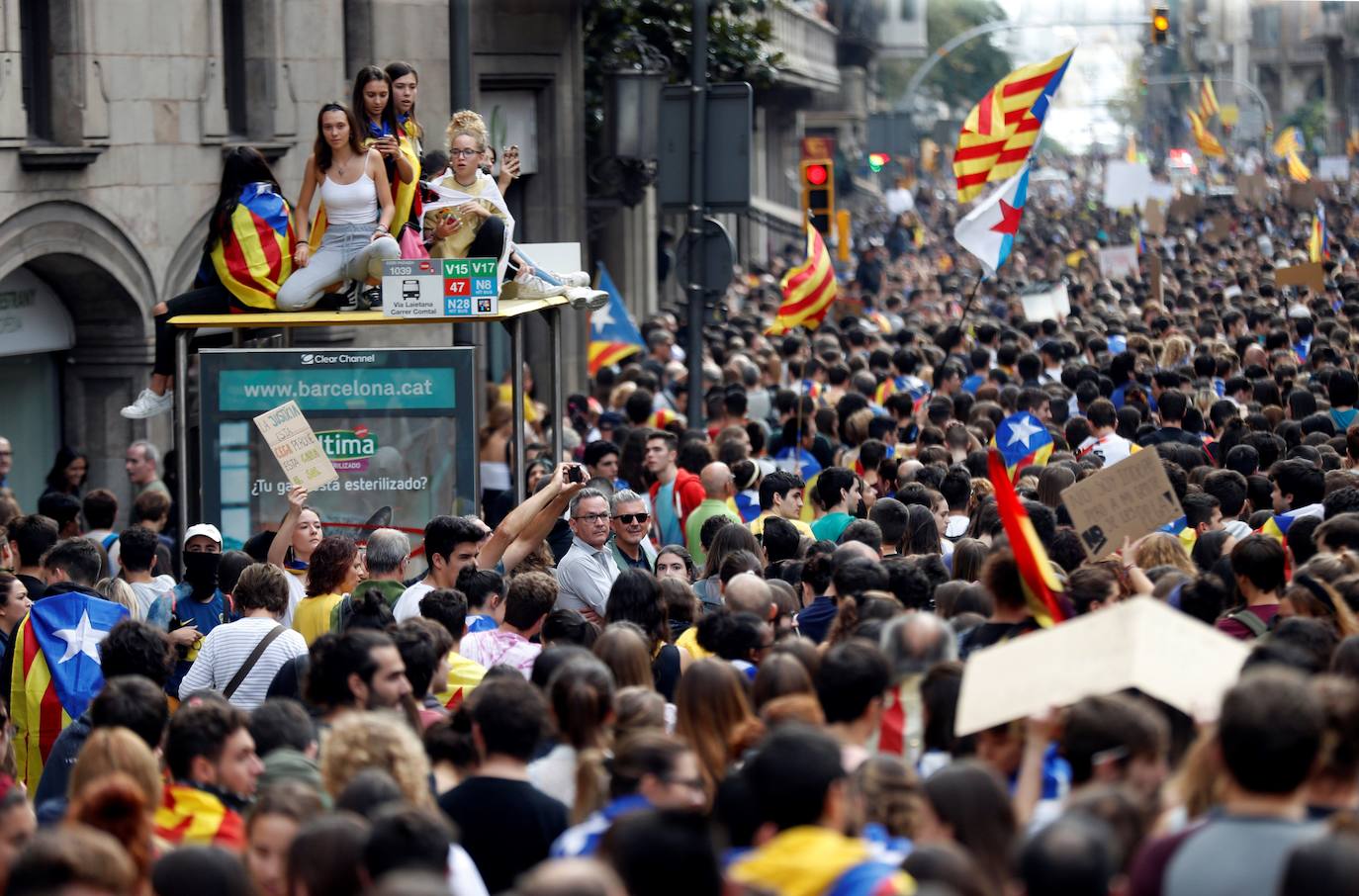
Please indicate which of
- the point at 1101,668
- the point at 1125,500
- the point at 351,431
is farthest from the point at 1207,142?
the point at 1101,668

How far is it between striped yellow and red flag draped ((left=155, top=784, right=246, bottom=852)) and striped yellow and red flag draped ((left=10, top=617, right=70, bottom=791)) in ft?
8.24

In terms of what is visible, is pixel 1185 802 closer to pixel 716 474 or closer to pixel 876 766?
pixel 876 766

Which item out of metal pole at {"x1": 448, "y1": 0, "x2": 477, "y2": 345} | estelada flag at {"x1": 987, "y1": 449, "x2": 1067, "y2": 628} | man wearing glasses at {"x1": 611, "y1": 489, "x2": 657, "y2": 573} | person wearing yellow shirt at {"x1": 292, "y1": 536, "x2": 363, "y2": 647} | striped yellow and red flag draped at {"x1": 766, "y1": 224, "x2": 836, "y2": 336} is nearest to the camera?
estelada flag at {"x1": 987, "y1": 449, "x2": 1067, "y2": 628}

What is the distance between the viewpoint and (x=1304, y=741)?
449cm

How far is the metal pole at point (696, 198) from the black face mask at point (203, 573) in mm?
7423

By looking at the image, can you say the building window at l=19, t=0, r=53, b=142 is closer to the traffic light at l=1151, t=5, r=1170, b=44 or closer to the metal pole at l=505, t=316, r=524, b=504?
the metal pole at l=505, t=316, r=524, b=504

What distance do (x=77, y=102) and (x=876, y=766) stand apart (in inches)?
449

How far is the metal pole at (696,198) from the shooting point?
15773 millimetres

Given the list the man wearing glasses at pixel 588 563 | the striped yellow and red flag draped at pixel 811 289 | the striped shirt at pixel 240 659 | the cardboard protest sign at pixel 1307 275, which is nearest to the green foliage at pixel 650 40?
the cardboard protest sign at pixel 1307 275

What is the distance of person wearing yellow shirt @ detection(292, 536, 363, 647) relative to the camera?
859cm

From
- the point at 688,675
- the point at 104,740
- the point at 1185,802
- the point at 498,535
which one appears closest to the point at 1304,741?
the point at 1185,802

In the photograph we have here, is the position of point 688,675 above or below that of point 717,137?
below

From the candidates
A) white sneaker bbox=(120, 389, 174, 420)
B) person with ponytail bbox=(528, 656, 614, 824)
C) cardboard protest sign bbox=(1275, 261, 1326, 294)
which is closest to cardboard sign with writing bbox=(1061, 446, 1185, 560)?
person with ponytail bbox=(528, 656, 614, 824)

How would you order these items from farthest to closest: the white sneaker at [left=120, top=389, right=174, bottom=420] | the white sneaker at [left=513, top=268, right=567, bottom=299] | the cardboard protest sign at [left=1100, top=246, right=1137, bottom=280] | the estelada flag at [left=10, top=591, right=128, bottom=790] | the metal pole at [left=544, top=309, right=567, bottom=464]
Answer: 1. the cardboard protest sign at [left=1100, top=246, right=1137, bottom=280]
2. the metal pole at [left=544, top=309, right=567, bottom=464]
3. the white sneaker at [left=513, top=268, right=567, bottom=299]
4. the white sneaker at [left=120, top=389, right=174, bottom=420]
5. the estelada flag at [left=10, top=591, right=128, bottom=790]
